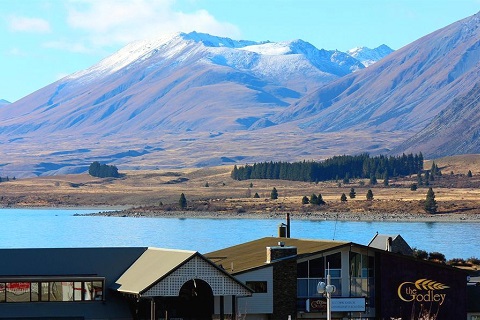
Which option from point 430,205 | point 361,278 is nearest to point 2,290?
point 361,278

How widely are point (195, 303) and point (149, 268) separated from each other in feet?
6.19

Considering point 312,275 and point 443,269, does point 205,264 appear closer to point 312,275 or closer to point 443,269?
point 312,275

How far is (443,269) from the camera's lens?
44156mm

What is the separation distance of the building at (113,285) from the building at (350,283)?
2201mm

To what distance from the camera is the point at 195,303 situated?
40469 millimetres

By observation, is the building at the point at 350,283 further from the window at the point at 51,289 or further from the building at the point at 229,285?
the window at the point at 51,289

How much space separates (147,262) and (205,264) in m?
3.78

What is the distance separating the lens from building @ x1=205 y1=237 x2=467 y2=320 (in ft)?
140

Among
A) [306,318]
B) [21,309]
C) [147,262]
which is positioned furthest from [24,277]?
[306,318]

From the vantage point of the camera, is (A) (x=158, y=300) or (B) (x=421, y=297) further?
(B) (x=421, y=297)

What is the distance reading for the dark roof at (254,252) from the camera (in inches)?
1709

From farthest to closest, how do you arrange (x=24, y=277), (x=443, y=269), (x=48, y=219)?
(x=48, y=219)
(x=443, y=269)
(x=24, y=277)

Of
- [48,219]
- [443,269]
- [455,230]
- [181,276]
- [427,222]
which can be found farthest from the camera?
[48,219]

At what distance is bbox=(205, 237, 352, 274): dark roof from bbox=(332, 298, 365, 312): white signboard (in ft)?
5.96
